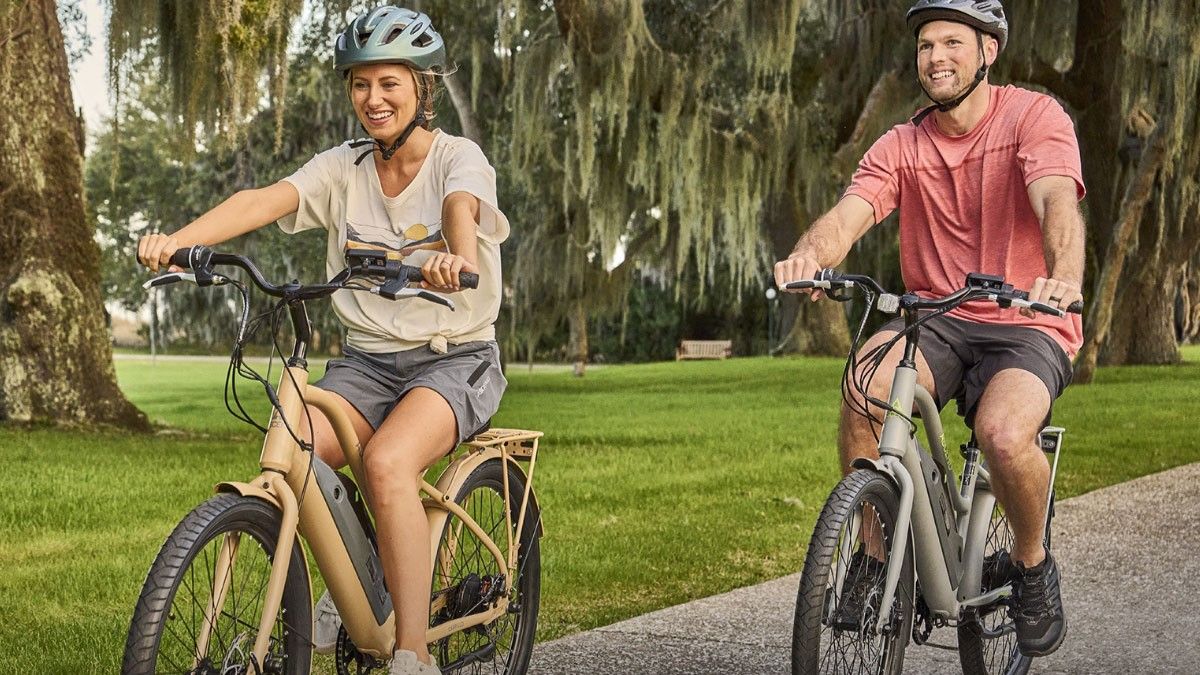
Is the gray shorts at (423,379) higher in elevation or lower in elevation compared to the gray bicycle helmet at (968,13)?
lower

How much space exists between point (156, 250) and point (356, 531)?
0.71 metres

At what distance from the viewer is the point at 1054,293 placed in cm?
332

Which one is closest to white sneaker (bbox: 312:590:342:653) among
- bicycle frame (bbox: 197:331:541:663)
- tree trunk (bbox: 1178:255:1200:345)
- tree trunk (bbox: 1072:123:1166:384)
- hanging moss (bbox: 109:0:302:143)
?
bicycle frame (bbox: 197:331:541:663)

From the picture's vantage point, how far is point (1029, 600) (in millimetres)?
3881

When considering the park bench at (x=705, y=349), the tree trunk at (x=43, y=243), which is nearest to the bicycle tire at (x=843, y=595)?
the tree trunk at (x=43, y=243)

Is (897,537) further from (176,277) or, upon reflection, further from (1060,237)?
(176,277)

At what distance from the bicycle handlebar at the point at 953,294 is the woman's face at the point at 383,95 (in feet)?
3.09

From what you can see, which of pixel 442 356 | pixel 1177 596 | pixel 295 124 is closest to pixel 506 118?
pixel 295 124

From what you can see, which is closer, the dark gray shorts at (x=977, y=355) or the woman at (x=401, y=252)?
the woman at (x=401, y=252)

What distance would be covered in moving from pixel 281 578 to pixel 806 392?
53.6ft

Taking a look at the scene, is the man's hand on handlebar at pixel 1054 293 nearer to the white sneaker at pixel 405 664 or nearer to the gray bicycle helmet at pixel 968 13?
the gray bicycle helmet at pixel 968 13

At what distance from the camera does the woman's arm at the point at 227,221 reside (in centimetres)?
309

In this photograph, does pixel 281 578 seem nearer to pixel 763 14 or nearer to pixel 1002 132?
pixel 1002 132

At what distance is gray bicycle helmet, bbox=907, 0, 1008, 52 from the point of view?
3.71 metres
